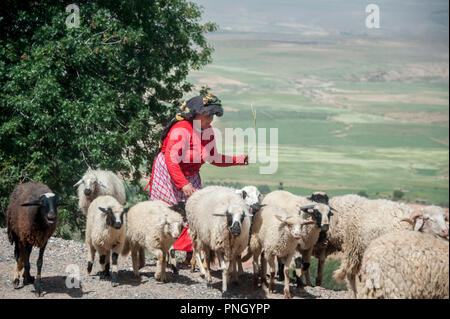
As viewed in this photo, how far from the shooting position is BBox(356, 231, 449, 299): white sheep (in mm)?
5469

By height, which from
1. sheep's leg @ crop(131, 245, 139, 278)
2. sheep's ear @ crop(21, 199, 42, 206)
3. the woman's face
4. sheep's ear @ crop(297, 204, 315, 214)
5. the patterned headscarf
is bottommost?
sheep's leg @ crop(131, 245, 139, 278)

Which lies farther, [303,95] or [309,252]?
[303,95]

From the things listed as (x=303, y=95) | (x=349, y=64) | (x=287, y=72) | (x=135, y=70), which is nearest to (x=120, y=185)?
(x=135, y=70)

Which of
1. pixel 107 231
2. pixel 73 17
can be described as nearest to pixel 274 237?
pixel 107 231

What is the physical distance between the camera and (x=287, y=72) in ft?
429

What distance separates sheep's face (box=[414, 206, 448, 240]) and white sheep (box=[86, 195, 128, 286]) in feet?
13.6

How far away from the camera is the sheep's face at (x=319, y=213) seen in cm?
835

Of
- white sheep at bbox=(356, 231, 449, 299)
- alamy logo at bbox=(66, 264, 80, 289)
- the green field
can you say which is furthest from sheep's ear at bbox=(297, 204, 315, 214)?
the green field

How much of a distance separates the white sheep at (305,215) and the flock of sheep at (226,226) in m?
0.02

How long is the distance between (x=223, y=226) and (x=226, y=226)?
0.04m

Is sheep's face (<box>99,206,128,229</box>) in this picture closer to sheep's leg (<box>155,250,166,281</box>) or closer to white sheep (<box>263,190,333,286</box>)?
sheep's leg (<box>155,250,166,281</box>)

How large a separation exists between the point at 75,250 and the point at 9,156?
3.91 metres

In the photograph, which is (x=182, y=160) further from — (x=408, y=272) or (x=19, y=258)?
(x=408, y=272)
